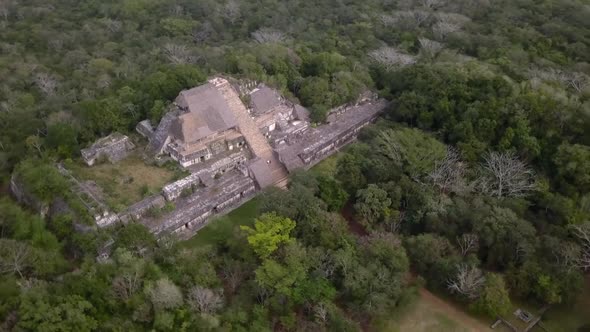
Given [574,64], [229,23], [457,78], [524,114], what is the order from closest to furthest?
[524,114] < [457,78] < [574,64] < [229,23]

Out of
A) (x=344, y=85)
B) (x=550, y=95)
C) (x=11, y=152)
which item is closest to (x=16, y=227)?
(x=11, y=152)

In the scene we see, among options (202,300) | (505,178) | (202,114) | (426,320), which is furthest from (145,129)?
(505,178)

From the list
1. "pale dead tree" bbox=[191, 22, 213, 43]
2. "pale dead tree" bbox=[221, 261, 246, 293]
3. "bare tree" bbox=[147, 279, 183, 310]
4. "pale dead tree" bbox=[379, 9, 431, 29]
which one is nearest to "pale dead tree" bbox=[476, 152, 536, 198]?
"pale dead tree" bbox=[221, 261, 246, 293]

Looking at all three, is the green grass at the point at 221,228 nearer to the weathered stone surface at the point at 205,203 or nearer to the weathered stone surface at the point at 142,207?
the weathered stone surface at the point at 205,203

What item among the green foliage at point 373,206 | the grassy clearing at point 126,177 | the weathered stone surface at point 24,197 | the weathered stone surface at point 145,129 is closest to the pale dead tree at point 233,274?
the grassy clearing at point 126,177

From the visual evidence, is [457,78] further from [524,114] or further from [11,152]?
[11,152]
